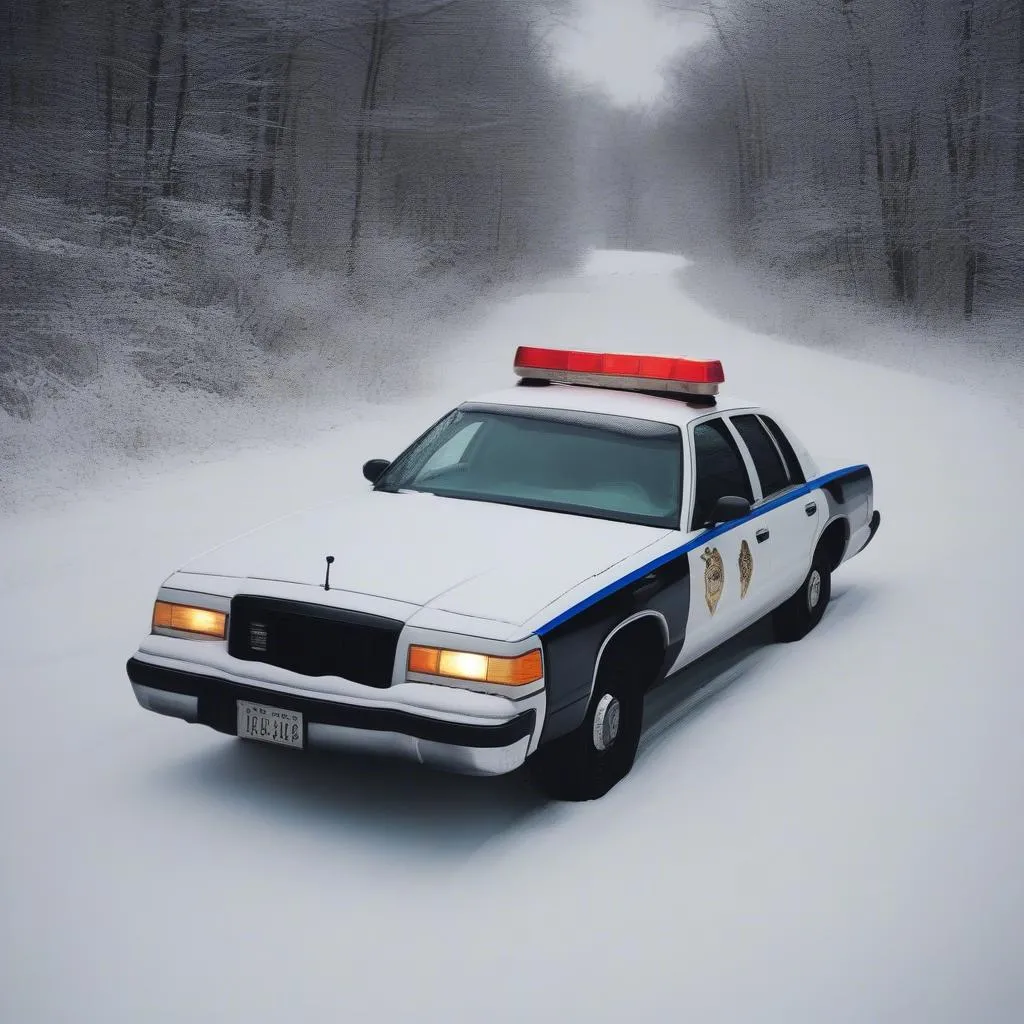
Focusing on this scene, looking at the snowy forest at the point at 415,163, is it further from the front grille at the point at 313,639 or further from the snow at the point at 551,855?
the front grille at the point at 313,639

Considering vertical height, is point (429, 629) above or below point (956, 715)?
above

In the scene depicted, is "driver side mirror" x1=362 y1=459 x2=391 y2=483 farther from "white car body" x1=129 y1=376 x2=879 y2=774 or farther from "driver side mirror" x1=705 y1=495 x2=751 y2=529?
"driver side mirror" x1=705 y1=495 x2=751 y2=529

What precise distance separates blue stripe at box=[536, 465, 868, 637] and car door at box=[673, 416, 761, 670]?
0.9 inches

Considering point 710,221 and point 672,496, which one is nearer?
point 672,496

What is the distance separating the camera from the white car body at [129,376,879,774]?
15.0 ft

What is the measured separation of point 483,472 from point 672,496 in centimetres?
94

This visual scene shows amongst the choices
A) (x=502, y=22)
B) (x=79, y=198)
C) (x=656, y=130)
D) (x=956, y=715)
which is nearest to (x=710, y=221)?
(x=656, y=130)

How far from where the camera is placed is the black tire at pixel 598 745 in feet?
16.8

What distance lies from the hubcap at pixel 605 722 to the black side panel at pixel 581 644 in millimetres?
183

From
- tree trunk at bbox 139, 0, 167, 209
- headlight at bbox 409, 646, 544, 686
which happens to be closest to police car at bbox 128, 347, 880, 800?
headlight at bbox 409, 646, 544, 686

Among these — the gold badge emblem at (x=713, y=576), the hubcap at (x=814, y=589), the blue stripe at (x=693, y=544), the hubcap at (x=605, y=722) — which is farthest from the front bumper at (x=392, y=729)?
the hubcap at (x=814, y=589)

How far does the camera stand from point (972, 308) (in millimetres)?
30344

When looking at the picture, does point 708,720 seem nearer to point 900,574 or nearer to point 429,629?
point 429,629

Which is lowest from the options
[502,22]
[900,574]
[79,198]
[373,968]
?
[373,968]
